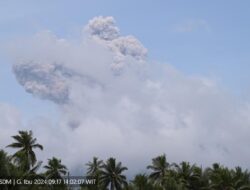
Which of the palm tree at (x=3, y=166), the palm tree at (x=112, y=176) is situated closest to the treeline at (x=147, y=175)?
the palm tree at (x=112, y=176)

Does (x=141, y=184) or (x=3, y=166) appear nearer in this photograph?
(x=3, y=166)

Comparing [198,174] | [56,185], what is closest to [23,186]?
[56,185]

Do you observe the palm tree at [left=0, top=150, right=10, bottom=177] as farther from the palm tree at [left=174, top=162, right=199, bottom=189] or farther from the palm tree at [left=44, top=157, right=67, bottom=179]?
the palm tree at [left=174, top=162, right=199, bottom=189]

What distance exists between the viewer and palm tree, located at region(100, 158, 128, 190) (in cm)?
10150

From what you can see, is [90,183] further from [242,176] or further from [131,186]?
[242,176]

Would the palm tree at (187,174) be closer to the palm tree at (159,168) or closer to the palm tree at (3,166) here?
the palm tree at (159,168)

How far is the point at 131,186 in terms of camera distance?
3150 inches

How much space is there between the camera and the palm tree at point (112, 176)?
102 metres

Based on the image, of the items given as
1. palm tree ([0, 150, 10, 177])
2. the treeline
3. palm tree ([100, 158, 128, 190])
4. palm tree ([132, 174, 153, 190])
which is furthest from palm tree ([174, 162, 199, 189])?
palm tree ([0, 150, 10, 177])

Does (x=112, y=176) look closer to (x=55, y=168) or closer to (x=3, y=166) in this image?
(x=55, y=168)

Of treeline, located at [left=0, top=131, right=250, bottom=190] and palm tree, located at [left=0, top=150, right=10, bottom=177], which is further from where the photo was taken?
treeline, located at [left=0, top=131, right=250, bottom=190]

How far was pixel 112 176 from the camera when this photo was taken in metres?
102

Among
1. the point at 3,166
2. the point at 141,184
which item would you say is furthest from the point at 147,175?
the point at 3,166

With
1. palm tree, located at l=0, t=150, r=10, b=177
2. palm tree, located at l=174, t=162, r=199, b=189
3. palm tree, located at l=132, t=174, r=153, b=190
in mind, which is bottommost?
palm tree, located at l=0, t=150, r=10, b=177
